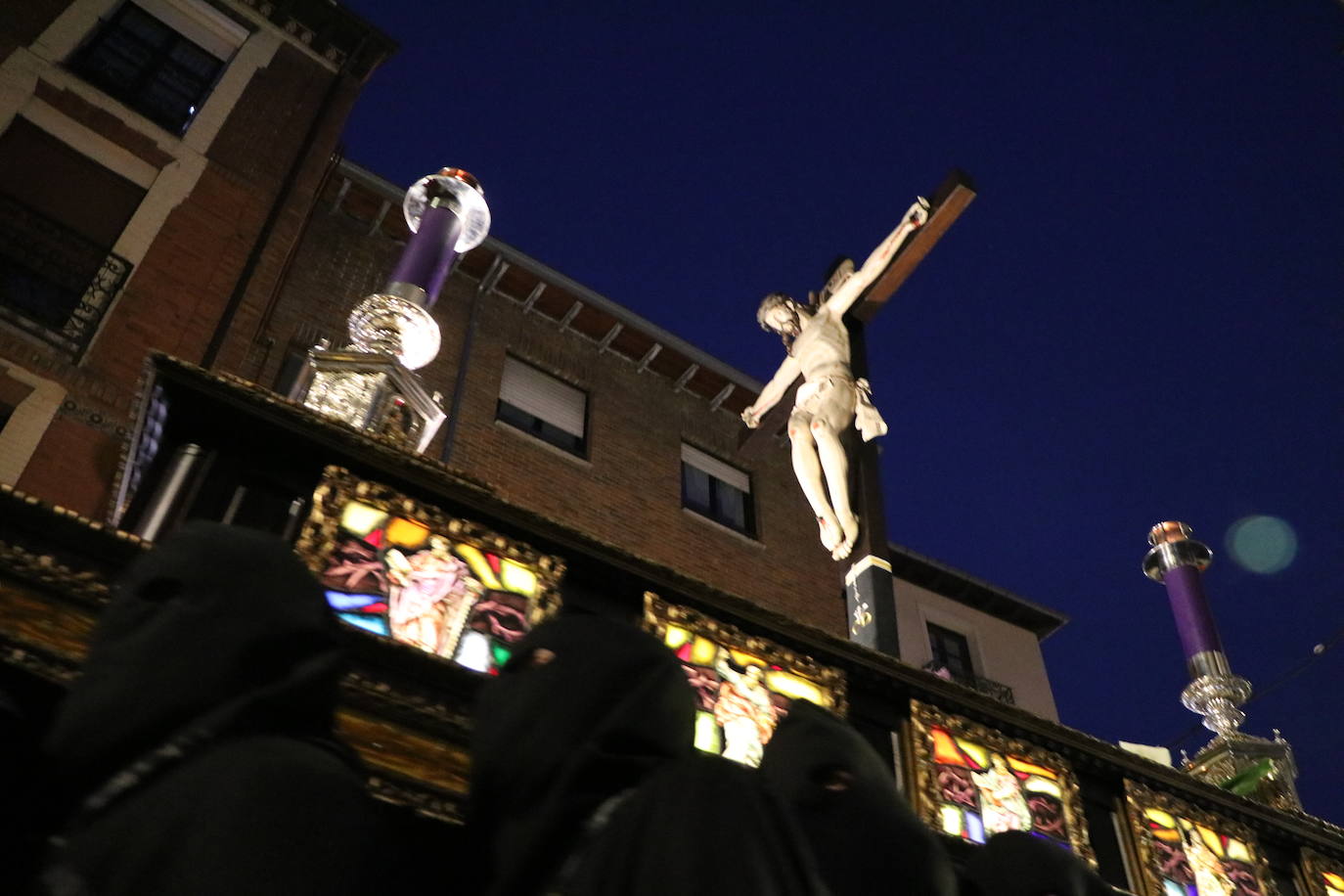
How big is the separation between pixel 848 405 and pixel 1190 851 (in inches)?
138

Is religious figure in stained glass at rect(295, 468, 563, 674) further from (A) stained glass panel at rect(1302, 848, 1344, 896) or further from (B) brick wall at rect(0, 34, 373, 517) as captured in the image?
(B) brick wall at rect(0, 34, 373, 517)

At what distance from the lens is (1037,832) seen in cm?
525

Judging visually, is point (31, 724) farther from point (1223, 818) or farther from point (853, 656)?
point (1223, 818)

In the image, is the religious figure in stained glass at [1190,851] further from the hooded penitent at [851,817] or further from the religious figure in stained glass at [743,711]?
the hooded penitent at [851,817]

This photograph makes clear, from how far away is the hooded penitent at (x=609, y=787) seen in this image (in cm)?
229

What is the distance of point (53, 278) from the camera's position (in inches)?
409

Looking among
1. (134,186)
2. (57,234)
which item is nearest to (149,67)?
(134,186)

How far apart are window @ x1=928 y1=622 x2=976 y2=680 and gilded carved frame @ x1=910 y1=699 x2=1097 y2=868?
42.0ft

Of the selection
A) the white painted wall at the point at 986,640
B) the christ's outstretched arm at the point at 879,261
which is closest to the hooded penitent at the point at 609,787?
the christ's outstretched arm at the point at 879,261

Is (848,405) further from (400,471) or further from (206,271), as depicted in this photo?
(206,271)

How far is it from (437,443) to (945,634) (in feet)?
33.4

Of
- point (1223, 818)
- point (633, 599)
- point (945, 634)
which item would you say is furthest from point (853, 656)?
point (945, 634)

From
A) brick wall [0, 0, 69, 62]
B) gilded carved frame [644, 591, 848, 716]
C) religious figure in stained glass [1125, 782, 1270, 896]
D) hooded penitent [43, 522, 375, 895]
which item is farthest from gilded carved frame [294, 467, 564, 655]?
brick wall [0, 0, 69, 62]

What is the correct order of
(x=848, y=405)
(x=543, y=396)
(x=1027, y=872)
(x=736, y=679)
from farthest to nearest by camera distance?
(x=543, y=396) → (x=848, y=405) → (x=736, y=679) → (x=1027, y=872)
